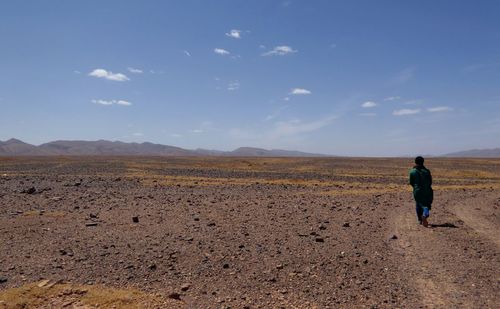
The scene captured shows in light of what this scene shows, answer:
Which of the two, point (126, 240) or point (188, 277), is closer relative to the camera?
point (188, 277)

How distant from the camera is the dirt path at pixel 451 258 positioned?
7.01 meters

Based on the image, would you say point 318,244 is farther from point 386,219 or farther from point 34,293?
point 34,293

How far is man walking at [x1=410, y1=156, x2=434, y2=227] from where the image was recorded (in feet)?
43.2

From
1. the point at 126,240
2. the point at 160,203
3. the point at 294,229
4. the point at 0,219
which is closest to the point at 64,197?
the point at 160,203

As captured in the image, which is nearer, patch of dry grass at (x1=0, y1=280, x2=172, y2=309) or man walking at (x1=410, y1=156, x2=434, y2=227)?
patch of dry grass at (x1=0, y1=280, x2=172, y2=309)

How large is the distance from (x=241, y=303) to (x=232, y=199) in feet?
42.6

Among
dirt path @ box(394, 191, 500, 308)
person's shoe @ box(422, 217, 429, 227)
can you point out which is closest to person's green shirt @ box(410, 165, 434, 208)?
person's shoe @ box(422, 217, 429, 227)

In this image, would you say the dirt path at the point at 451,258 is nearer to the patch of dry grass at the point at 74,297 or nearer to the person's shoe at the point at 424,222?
the person's shoe at the point at 424,222

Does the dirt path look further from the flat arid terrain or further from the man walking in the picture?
the man walking

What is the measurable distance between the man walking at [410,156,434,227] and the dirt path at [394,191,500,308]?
0.40 meters

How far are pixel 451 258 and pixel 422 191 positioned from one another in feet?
14.7

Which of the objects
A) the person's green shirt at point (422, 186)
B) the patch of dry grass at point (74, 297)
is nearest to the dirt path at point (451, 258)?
the person's green shirt at point (422, 186)

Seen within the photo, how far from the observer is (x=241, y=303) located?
268 inches

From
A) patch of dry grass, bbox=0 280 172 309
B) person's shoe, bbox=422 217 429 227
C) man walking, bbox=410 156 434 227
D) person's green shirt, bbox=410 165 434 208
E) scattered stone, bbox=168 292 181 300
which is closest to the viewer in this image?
patch of dry grass, bbox=0 280 172 309
